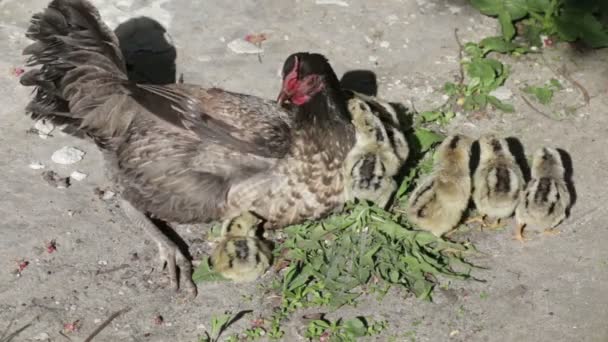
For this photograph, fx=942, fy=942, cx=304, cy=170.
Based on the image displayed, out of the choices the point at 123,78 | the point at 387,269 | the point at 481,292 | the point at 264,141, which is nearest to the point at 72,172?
the point at 123,78

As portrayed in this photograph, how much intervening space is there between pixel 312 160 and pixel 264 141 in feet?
0.96

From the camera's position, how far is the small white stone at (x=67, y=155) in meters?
5.91

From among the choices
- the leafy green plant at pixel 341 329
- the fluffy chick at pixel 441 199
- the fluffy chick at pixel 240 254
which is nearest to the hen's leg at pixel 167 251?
the fluffy chick at pixel 240 254

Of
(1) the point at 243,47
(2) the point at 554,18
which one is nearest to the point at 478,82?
(2) the point at 554,18

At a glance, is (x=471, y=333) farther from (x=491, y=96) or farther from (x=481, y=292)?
(x=491, y=96)

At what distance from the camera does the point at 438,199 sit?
17.2ft

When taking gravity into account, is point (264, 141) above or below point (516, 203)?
above

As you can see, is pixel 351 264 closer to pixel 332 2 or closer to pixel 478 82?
pixel 478 82

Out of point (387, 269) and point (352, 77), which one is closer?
point (387, 269)

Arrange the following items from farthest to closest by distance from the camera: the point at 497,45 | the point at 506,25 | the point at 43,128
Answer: the point at 506,25 → the point at 497,45 → the point at 43,128

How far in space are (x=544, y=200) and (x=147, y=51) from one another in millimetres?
3170

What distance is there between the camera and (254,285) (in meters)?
5.11

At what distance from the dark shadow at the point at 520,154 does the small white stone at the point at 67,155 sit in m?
2.77

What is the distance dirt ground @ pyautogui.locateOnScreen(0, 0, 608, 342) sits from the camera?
4879 mm
